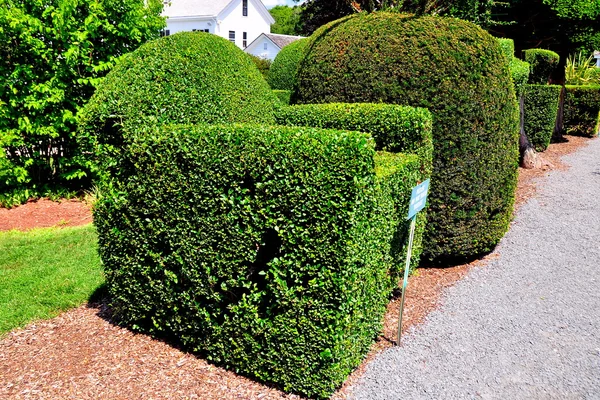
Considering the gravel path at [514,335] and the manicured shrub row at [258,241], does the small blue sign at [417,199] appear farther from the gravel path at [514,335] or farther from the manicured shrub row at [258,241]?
the gravel path at [514,335]

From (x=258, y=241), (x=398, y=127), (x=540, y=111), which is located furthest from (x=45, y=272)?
(x=540, y=111)

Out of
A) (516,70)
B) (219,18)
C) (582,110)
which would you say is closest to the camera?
(516,70)

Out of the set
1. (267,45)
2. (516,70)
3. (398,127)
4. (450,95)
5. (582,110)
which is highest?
(267,45)

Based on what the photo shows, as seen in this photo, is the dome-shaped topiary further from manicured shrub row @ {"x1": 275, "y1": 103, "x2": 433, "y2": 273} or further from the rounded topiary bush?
the rounded topiary bush

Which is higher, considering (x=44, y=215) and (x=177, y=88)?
(x=177, y=88)

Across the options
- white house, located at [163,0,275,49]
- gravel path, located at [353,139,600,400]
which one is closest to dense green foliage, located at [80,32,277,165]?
gravel path, located at [353,139,600,400]

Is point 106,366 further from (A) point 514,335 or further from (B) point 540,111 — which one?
(B) point 540,111

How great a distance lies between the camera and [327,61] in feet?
20.9

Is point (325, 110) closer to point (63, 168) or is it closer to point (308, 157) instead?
point (308, 157)

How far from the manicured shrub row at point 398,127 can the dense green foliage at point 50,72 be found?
528cm

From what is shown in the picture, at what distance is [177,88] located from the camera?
4.80m

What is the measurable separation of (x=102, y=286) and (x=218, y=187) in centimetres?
267

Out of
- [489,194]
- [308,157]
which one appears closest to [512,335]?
[489,194]

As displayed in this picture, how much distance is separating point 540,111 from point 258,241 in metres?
12.6
